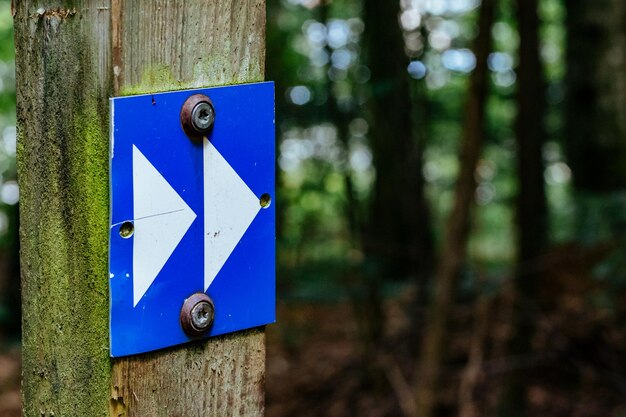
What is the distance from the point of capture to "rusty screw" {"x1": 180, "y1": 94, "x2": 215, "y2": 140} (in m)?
1.10

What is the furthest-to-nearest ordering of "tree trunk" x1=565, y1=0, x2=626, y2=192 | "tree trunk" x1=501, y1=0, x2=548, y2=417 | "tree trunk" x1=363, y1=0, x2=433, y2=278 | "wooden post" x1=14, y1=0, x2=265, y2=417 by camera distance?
"tree trunk" x1=565, y1=0, x2=626, y2=192 < "tree trunk" x1=363, y1=0, x2=433, y2=278 < "tree trunk" x1=501, y1=0, x2=548, y2=417 < "wooden post" x1=14, y1=0, x2=265, y2=417

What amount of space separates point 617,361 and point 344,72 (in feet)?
8.02

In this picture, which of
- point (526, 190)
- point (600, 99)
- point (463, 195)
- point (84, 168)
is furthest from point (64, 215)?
point (600, 99)

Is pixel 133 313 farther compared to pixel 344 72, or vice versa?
pixel 344 72

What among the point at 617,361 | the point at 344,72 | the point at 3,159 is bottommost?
the point at 617,361

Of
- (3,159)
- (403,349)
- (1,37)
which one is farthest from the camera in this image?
(3,159)

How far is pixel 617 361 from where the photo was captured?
4.56m

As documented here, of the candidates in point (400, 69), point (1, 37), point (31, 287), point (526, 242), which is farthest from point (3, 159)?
point (31, 287)

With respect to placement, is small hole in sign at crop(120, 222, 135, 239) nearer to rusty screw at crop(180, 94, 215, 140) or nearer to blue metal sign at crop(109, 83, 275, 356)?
blue metal sign at crop(109, 83, 275, 356)

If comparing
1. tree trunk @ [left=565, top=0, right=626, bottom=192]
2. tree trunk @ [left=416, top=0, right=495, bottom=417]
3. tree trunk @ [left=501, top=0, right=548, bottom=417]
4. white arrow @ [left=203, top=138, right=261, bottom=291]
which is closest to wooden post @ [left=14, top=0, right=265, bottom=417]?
white arrow @ [left=203, top=138, right=261, bottom=291]

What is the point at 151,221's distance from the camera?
107cm

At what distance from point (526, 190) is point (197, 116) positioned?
122 inches

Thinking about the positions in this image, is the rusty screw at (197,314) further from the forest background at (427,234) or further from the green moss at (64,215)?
the forest background at (427,234)

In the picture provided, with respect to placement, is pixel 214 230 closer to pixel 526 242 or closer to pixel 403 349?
pixel 526 242
